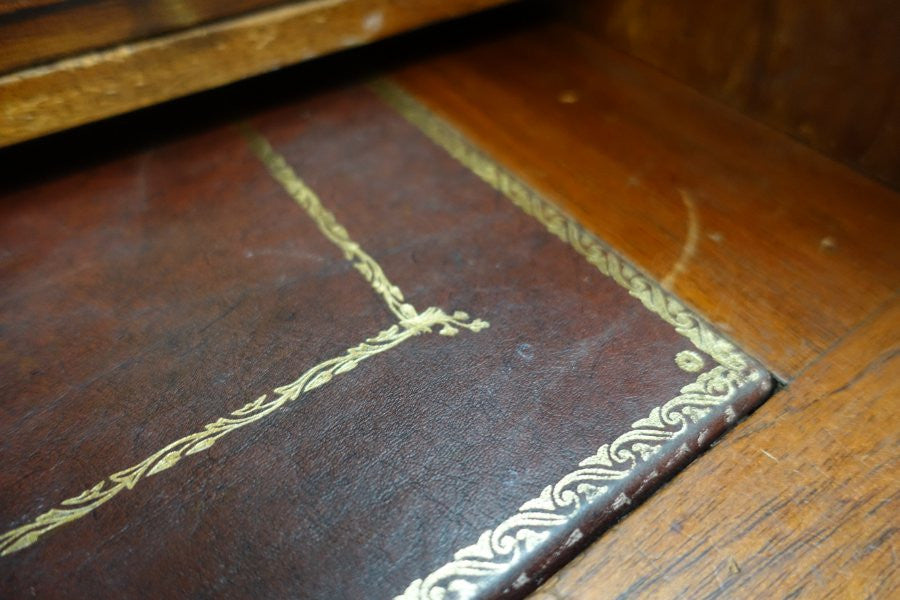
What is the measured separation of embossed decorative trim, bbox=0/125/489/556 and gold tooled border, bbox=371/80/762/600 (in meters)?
0.22

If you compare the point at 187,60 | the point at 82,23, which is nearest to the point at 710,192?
the point at 187,60

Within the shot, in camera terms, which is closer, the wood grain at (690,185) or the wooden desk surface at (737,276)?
the wooden desk surface at (737,276)

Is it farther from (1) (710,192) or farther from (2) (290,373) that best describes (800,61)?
(2) (290,373)

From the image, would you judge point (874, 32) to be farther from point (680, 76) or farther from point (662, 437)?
point (662, 437)

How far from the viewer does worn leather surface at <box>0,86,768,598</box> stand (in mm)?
681

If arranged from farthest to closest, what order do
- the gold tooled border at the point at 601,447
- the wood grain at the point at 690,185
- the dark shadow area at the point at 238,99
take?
the dark shadow area at the point at 238,99
the wood grain at the point at 690,185
the gold tooled border at the point at 601,447

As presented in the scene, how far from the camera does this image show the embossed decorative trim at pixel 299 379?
2.32 ft

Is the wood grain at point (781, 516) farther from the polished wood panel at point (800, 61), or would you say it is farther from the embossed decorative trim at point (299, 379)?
the polished wood panel at point (800, 61)

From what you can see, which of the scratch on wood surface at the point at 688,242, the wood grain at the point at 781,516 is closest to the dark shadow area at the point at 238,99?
the scratch on wood surface at the point at 688,242

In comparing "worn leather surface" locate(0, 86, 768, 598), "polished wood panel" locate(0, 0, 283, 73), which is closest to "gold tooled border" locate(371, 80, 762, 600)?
"worn leather surface" locate(0, 86, 768, 598)

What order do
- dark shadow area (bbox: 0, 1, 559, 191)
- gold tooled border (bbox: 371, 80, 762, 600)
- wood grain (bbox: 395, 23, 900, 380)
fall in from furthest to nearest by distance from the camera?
dark shadow area (bbox: 0, 1, 559, 191) < wood grain (bbox: 395, 23, 900, 380) < gold tooled border (bbox: 371, 80, 762, 600)

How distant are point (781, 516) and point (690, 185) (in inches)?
21.3

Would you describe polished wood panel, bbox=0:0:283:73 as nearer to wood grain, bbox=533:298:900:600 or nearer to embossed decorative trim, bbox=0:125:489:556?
embossed decorative trim, bbox=0:125:489:556

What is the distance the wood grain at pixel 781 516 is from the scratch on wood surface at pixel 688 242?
206mm
